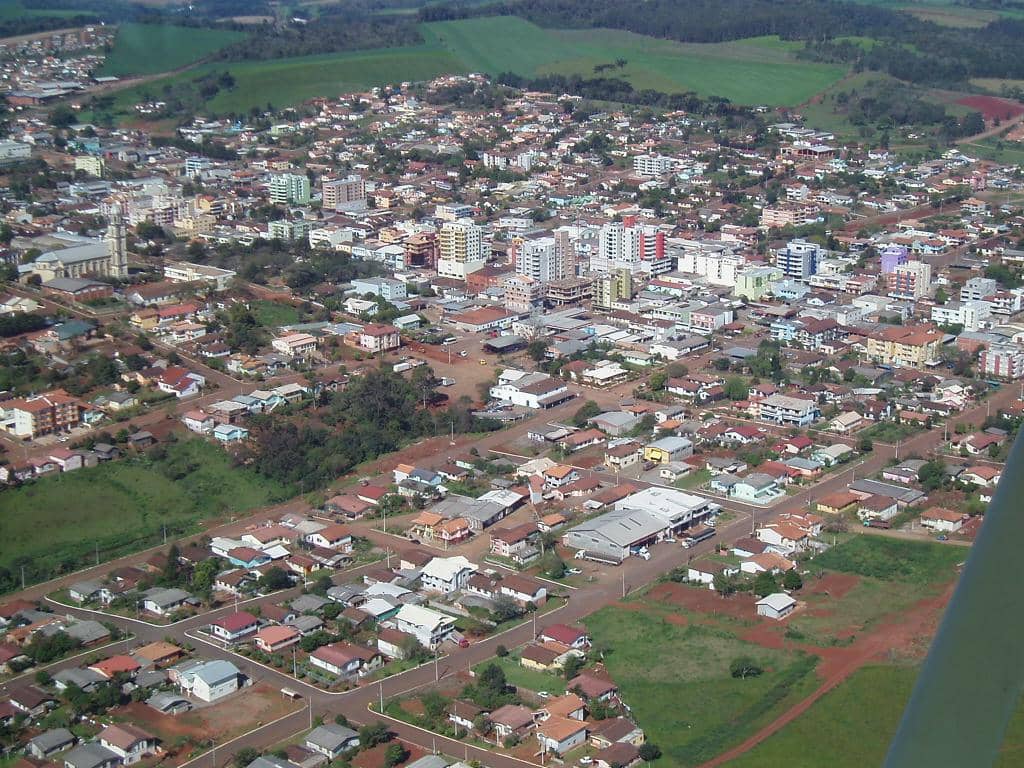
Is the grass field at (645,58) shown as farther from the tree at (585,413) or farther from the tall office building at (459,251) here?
the tree at (585,413)

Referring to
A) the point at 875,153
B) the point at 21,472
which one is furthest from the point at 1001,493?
the point at 875,153

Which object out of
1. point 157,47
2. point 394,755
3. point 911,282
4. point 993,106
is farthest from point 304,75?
point 394,755

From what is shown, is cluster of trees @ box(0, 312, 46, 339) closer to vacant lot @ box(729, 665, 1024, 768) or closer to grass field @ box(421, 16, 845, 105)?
vacant lot @ box(729, 665, 1024, 768)

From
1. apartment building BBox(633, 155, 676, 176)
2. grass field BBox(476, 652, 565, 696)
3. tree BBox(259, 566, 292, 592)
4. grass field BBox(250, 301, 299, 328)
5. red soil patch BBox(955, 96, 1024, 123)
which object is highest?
red soil patch BBox(955, 96, 1024, 123)

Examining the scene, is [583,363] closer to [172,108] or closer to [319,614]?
[319,614]

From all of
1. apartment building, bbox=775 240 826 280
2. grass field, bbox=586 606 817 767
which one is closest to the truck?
grass field, bbox=586 606 817 767

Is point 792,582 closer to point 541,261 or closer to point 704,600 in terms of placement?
point 704,600

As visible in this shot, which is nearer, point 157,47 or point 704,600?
point 704,600

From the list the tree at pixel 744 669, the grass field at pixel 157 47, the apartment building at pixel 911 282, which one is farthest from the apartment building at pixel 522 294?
the grass field at pixel 157 47
